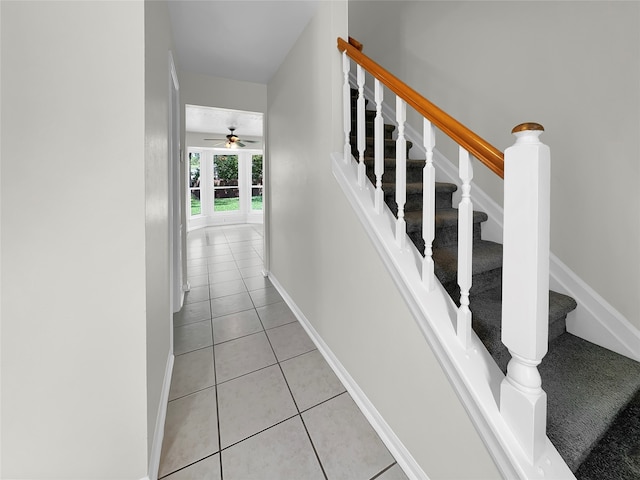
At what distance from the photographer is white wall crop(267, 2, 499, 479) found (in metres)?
1.07

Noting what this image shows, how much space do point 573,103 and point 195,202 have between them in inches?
328

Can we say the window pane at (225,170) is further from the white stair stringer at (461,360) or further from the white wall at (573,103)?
the white stair stringer at (461,360)

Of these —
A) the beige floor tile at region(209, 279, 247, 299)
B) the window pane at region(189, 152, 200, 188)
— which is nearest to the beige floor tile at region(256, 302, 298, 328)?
the beige floor tile at region(209, 279, 247, 299)

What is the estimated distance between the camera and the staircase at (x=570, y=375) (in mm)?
912

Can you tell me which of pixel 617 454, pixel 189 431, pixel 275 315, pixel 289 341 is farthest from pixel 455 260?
pixel 275 315

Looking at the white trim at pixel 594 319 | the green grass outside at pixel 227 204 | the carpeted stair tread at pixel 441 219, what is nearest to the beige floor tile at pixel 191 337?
the carpeted stair tread at pixel 441 219

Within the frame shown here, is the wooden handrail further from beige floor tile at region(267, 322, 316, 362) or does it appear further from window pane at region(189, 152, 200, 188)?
window pane at region(189, 152, 200, 188)

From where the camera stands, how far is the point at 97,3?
971 mm

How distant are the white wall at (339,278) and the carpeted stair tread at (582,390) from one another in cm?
30

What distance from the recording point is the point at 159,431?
1342 millimetres

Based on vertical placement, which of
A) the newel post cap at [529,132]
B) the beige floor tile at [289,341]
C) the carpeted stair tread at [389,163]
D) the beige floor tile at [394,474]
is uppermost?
the carpeted stair tread at [389,163]

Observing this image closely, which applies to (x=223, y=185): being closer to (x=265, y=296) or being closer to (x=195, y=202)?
(x=195, y=202)

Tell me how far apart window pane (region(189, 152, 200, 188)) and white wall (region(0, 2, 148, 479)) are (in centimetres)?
747

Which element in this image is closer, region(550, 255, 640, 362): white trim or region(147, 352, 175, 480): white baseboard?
region(147, 352, 175, 480): white baseboard
